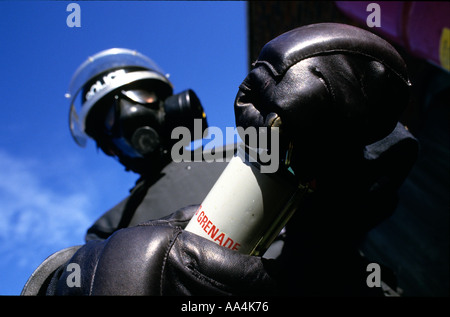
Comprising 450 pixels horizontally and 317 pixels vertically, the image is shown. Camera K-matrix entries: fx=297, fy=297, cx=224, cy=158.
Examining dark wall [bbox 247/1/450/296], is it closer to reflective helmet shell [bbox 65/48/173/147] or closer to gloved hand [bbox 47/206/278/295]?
reflective helmet shell [bbox 65/48/173/147]

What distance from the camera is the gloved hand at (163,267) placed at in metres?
0.83

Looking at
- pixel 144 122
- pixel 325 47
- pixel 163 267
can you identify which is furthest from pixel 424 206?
pixel 163 267

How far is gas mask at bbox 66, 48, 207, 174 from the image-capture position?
7.84ft

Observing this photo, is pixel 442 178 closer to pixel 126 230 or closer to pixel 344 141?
pixel 344 141

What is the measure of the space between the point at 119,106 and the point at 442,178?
352 centimetres

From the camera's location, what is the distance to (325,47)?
3.06ft

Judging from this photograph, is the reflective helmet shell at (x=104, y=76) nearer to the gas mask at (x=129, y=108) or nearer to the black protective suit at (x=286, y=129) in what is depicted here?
the gas mask at (x=129, y=108)

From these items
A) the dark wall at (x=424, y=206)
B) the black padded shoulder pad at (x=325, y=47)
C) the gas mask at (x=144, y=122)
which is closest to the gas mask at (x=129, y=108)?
the gas mask at (x=144, y=122)

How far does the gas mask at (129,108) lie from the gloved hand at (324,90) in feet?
4.95

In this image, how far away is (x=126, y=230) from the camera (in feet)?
Result: 3.11

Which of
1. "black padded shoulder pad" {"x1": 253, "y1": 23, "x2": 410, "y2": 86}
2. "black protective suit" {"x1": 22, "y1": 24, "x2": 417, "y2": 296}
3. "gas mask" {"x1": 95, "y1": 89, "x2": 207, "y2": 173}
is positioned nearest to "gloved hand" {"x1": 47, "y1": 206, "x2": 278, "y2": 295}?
"black protective suit" {"x1": 22, "y1": 24, "x2": 417, "y2": 296}

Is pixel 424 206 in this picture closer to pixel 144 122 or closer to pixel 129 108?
pixel 144 122

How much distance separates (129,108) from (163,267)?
5.96 ft
